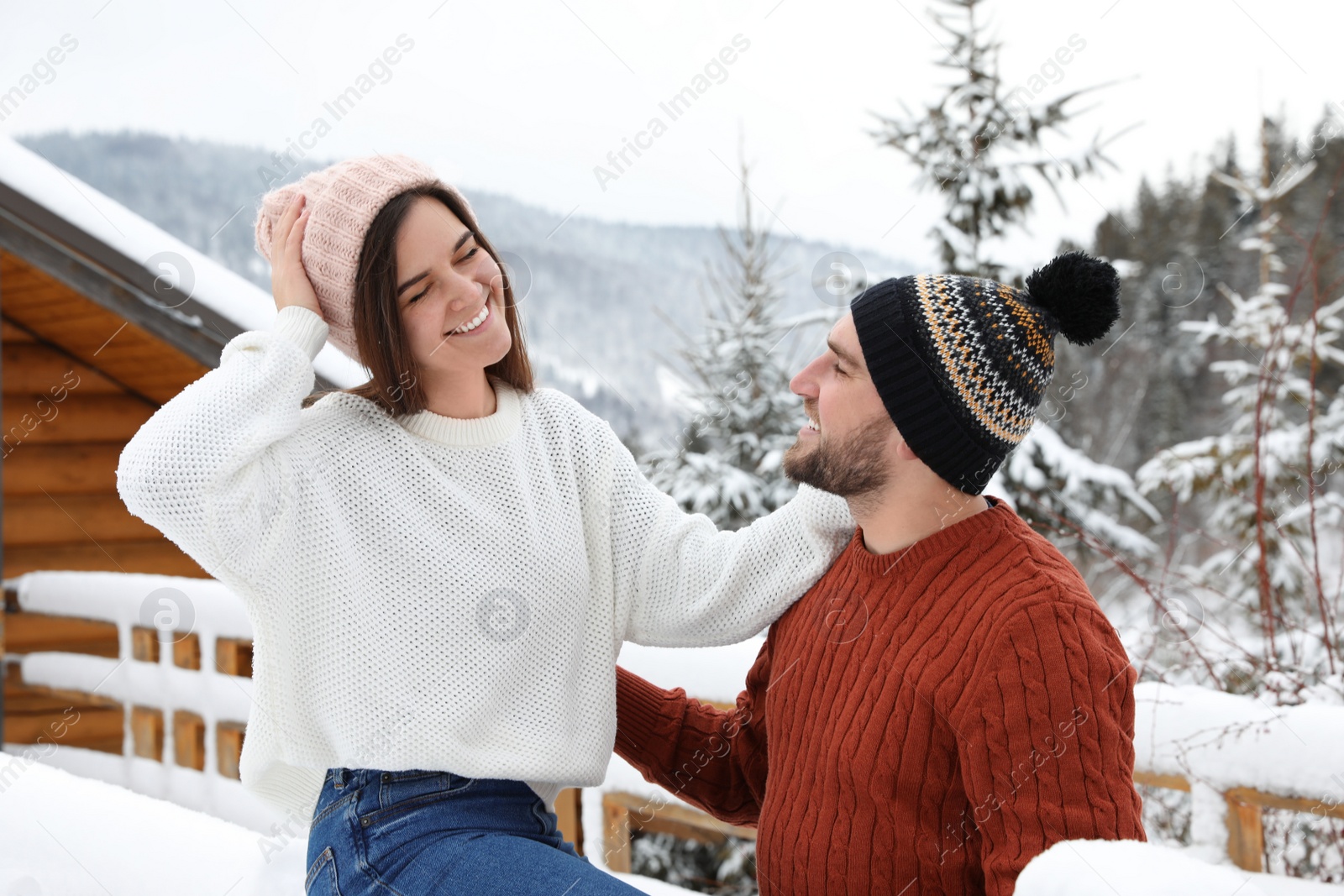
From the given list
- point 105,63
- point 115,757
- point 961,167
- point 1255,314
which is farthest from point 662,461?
point 105,63

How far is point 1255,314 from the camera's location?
688 cm

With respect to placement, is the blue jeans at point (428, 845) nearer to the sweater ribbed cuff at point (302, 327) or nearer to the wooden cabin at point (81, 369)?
the sweater ribbed cuff at point (302, 327)

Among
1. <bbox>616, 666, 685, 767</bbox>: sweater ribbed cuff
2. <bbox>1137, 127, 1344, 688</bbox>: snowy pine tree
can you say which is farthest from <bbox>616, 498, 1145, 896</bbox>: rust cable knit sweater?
<bbox>1137, 127, 1344, 688</bbox>: snowy pine tree

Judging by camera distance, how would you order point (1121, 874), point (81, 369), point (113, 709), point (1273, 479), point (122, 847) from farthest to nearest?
point (1273, 479) < point (81, 369) < point (113, 709) < point (122, 847) < point (1121, 874)

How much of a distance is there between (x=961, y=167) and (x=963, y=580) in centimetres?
380

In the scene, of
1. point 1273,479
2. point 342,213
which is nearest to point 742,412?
point 1273,479

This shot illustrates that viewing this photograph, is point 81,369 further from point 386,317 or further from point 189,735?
point 386,317

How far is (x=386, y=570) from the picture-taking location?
4.93ft

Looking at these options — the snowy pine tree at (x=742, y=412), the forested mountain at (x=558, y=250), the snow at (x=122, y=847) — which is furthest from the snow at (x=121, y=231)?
the forested mountain at (x=558, y=250)

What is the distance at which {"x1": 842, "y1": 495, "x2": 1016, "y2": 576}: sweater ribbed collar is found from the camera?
60.6 inches

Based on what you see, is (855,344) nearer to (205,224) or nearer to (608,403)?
(608,403)

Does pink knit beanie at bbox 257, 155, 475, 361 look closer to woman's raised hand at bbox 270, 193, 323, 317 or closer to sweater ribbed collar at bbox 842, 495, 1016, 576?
woman's raised hand at bbox 270, 193, 323, 317

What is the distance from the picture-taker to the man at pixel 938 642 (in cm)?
127

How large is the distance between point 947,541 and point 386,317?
952mm
